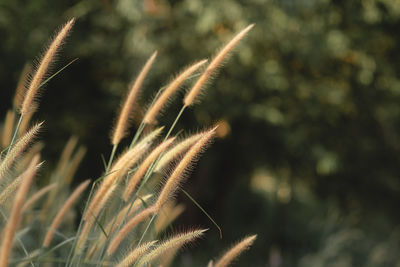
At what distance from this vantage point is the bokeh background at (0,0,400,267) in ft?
14.5

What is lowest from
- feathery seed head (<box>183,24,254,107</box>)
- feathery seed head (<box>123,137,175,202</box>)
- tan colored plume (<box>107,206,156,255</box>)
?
tan colored plume (<box>107,206,156,255</box>)

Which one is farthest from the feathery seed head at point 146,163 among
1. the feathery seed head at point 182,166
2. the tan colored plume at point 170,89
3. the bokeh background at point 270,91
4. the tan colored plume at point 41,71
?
the bokeh background at point 270,91

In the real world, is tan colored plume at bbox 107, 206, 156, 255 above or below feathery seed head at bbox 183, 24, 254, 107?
below

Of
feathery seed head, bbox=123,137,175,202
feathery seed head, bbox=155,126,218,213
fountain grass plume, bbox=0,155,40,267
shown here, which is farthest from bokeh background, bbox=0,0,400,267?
fountain grass plume, bbox=0,155,40,267

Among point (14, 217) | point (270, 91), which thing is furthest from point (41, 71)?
point (270, 91)

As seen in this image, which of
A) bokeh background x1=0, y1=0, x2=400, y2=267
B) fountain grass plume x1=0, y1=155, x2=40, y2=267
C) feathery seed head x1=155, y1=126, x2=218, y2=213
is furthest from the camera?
bokeh background x1=0, y1=0, x2=400, y2=267

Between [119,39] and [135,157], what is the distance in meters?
3.89

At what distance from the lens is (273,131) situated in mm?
5359

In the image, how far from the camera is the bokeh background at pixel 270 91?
4430 millimetres

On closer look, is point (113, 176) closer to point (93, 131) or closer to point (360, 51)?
point (360, 51)

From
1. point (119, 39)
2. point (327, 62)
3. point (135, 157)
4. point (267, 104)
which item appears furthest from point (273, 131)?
point (135, 157)

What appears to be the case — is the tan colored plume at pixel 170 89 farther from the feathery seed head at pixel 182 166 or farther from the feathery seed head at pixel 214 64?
the feathery seed head at pixel 182 166

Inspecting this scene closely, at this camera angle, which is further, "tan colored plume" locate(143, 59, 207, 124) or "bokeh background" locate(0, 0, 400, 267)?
"bokeh background" locate(0, 0, 400, 267)

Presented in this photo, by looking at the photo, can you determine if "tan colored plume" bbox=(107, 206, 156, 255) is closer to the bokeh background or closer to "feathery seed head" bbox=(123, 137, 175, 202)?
"feathery seed head" bbox=(123, 137, 175, 202)
